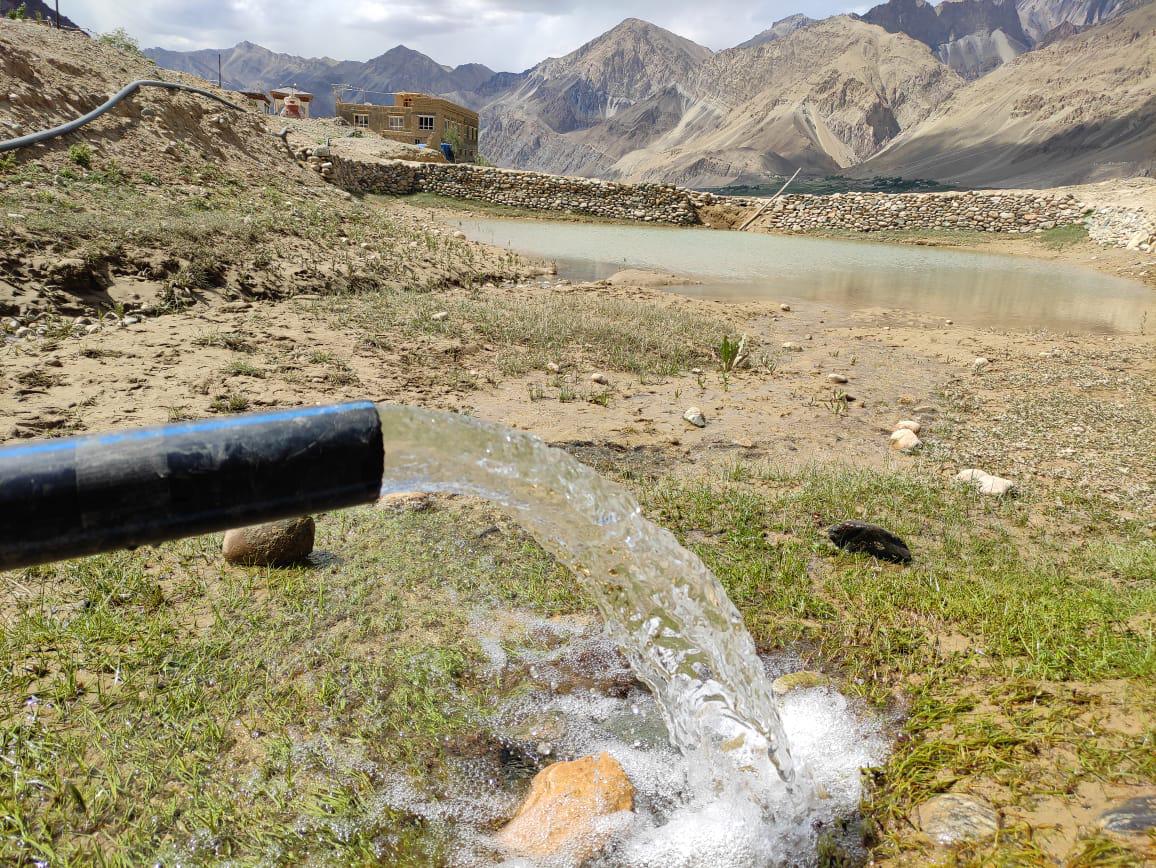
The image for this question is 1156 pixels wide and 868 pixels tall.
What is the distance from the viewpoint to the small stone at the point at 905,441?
533 cm

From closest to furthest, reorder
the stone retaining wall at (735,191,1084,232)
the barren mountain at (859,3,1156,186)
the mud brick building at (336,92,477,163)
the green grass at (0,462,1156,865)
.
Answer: the green grass at (0,462,1156,865) < the stone retaining wall at (735,191,1084,232) < the mud brick building at (336,92,477,163) < the barren mountain at (859,3,1156,186)

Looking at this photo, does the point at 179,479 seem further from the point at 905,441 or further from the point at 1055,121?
the point at 1055,121

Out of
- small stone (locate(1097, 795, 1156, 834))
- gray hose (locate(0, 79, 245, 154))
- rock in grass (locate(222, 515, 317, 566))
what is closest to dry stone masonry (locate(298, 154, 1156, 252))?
gray hose (locate(0, 79, 245, 154))

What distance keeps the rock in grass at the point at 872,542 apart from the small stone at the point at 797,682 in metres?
1.02

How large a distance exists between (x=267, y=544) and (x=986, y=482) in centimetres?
412

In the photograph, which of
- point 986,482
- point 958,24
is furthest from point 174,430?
point 958,24

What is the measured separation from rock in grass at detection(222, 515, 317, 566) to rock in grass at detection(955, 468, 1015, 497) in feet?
12.7

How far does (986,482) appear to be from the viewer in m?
4.55

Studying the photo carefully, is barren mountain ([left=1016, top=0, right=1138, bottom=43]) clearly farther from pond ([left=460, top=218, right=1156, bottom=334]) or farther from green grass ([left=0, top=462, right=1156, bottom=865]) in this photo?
green grass ([left=0, top=462, right=1156, bottom=865])

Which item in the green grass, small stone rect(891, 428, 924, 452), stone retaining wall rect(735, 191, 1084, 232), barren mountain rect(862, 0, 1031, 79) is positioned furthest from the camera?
barren mountain rect(862, 0, 1031, 79)

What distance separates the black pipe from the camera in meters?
1.13

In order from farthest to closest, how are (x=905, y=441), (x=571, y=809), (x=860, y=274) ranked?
(x=860, y=274), (x=905, y=441), (x=571, y=809)

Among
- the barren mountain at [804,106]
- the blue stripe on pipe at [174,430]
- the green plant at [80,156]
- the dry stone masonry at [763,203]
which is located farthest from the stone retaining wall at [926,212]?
the barren mountain at [804,106]

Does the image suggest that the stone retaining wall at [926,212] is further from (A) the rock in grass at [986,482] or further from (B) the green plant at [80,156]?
(A) the rock in grass at [986,482]
